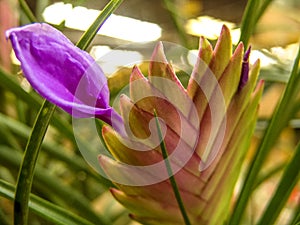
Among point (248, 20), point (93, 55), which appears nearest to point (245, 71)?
point (248, 20)

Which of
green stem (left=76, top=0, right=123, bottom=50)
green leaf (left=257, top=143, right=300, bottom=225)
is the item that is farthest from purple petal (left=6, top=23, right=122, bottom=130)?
green leaf (left=257, top=143, right=300, bottom=225)

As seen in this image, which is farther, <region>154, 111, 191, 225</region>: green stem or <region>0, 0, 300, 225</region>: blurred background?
<region>0, 0, 300, 225</region>: blurred background

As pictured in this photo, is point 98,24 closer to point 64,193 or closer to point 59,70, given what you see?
point 59,70

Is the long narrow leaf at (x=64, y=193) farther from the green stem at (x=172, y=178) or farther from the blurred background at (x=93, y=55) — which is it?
the green stem at (x=172, y=178)

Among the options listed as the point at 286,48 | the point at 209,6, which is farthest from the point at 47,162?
the point at 209,6

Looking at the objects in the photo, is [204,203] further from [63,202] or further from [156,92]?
[63,202]

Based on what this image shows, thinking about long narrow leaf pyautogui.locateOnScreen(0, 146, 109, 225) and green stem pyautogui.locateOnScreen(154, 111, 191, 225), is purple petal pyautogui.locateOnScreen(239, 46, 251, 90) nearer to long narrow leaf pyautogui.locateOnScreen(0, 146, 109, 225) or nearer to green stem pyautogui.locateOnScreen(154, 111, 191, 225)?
green stem pyautogui.locateOnScreen(154, 111, 191, 225)
